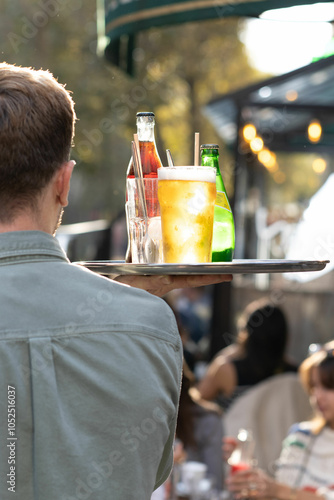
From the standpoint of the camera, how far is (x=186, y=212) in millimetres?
1438

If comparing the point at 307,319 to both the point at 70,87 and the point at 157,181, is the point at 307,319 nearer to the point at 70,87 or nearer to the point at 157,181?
the point at 157,181

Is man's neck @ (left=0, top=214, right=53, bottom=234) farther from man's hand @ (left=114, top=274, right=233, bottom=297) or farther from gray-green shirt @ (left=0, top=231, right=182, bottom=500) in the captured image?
man's hand @ (left=114, top=274, right=233, bottom=297)

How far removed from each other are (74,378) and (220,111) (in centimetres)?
783

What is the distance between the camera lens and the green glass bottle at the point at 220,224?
5.22 ft

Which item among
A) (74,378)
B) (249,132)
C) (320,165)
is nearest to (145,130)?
(74,378)

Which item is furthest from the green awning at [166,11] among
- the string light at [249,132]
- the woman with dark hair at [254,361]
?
the string light at [249,132]

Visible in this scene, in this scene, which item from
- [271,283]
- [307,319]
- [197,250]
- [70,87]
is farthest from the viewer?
[70,87]

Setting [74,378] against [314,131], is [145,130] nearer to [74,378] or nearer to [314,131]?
[74,378]

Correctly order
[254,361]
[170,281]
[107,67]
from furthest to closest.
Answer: [107,67] < [254,361] < [170,281]

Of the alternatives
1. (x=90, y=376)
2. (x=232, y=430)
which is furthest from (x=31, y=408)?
(x=232, y=430)

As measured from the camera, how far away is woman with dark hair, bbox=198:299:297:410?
17.1 ft

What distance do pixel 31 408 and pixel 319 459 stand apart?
2.62 meters

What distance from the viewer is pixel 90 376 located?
46.3 inches

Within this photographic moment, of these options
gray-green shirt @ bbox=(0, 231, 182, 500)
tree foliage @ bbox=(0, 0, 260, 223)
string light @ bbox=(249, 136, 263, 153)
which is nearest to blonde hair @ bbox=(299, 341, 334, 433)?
gray-green shirt @ bbox=(0, 231, 182, 500)
